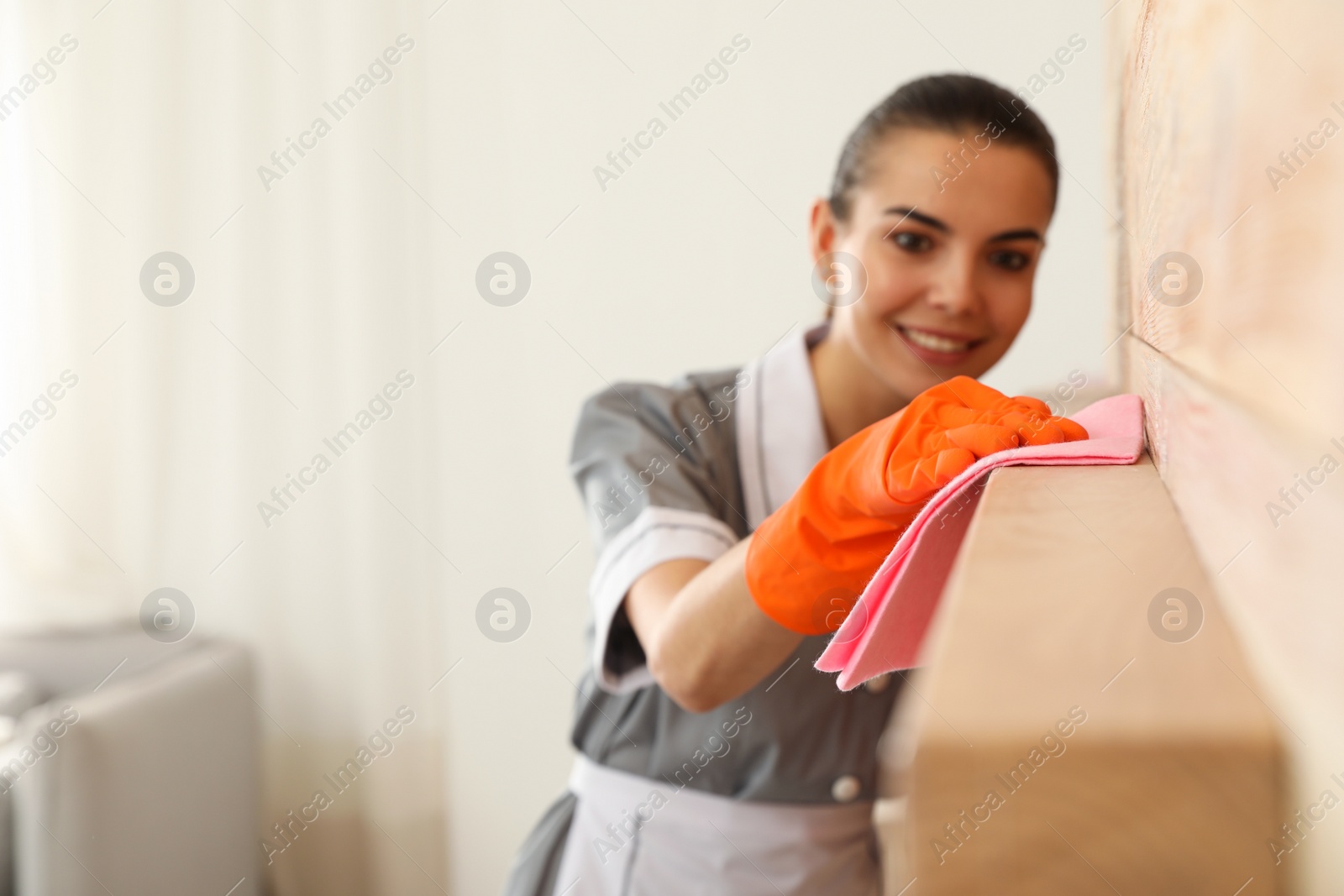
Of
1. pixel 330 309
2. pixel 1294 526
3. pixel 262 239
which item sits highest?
pixel 262 239

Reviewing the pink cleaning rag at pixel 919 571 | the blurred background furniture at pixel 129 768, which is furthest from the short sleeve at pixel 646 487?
the blurred background furniture at pixel 129 768

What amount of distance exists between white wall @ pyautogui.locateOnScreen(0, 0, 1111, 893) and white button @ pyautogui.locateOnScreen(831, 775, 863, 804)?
869mm

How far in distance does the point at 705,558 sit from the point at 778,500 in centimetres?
18

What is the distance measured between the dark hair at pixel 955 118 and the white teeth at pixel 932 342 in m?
0.13

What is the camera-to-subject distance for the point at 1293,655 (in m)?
0.14

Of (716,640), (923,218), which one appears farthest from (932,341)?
(716,640)

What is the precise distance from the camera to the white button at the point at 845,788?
0.83 meters

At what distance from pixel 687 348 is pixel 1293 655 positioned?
1489 millimetres

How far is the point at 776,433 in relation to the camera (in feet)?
2.93

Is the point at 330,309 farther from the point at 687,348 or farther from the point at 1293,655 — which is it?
the point at 1293,655

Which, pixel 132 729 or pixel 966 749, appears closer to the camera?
pixel 966 749

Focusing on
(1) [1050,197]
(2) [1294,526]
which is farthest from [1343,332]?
(1) [1050,197]

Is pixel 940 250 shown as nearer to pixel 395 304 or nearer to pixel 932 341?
pixel 932 341

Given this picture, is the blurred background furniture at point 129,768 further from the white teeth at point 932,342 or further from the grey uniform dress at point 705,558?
the white teeth at point 932,342
